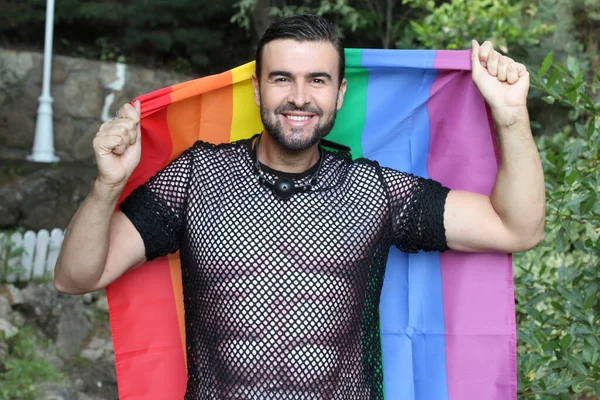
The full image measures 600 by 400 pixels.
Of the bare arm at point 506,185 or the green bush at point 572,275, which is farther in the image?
the green bush at point 572,275

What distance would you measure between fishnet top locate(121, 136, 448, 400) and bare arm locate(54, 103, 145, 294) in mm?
76

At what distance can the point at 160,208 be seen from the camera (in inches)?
99.5

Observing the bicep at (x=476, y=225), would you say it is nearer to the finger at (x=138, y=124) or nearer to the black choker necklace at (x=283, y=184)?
the black choker necklace at (x=283, y=184)

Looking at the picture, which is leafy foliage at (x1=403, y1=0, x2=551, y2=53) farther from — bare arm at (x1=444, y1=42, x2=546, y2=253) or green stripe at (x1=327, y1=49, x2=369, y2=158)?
bare arm at (x1=444, y1=42, x2=546, y2=253)

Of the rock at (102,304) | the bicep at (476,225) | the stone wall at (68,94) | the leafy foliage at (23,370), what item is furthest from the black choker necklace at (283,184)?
the stone wall at (68,94)

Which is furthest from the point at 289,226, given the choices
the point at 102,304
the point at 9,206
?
the point at 9,206

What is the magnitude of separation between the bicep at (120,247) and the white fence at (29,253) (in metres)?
4.31

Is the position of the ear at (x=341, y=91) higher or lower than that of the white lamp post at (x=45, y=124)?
lower

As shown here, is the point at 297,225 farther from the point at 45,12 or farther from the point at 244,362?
the point at 45,12

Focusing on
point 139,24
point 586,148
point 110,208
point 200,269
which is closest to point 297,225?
point 200,269

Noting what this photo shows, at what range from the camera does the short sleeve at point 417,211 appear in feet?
8.39

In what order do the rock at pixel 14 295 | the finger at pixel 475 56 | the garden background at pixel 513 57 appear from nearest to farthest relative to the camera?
the finger at pixel 475 56 < the garden background at pixel 513 57 < the rock at pixel 14 295

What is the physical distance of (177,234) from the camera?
2.56 m

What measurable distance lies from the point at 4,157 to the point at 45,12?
165 cm
